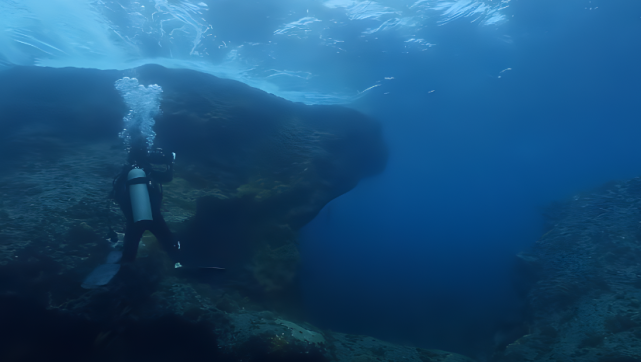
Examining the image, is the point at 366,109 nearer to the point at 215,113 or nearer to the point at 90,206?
the point at 215,113

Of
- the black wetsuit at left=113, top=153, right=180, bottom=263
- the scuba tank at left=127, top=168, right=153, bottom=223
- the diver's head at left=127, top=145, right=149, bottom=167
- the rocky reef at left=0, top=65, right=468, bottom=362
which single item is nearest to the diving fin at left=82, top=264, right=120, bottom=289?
the rocky reef at left=0, top=65, right=468, bottom=362

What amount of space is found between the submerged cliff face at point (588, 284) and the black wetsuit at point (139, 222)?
8108mm

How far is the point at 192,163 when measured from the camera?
9906 millimetres

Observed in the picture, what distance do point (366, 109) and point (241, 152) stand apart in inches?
604

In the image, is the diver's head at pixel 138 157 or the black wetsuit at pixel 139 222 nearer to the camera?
the black wetsuit at pixel 139 222

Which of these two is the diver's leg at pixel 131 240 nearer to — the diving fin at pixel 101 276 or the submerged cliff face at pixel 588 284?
the diving fin at pixel 101 276

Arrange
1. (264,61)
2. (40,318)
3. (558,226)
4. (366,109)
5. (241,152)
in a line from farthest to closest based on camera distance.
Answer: (366,109) → (264,61) → (558,226) → (241,152) → (40,318)

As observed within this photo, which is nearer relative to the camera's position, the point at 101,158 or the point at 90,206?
the point at 90,206

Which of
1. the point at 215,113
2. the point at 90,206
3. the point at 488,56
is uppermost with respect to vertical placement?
the point at 488,56

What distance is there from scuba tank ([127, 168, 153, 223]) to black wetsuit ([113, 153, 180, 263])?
0.11m

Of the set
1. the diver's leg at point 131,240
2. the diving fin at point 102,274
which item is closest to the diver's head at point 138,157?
the diver's leg at point 131,240

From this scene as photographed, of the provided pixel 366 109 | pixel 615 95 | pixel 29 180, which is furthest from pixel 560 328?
pixel 615 95

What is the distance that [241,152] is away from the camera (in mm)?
10953

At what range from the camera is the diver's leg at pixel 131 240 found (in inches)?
205
